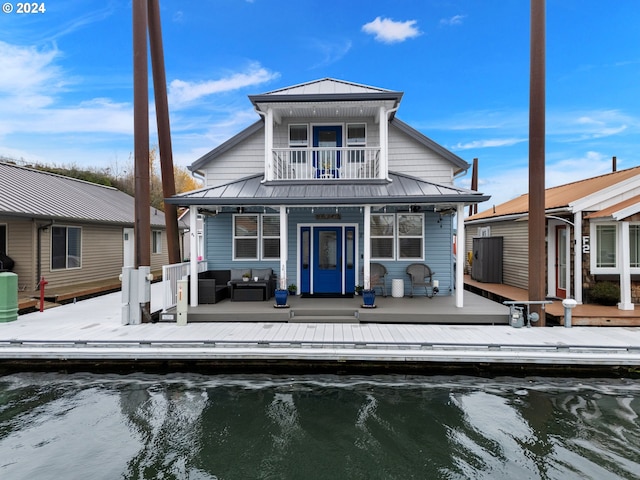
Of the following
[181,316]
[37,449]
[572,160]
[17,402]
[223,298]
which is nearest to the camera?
[37,449]

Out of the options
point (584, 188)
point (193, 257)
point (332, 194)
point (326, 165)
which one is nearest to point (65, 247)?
point (193, 257)

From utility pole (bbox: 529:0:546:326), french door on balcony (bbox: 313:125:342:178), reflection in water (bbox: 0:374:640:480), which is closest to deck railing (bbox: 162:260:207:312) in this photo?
reflection in water (bbox: 0:374:640:480)

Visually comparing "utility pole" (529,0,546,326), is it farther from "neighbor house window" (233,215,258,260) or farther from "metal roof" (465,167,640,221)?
"neighbor house window" (233,215,258,260)

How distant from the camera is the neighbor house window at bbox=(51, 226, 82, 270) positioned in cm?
1252

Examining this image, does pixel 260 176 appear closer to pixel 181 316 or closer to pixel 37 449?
pixel 181 316

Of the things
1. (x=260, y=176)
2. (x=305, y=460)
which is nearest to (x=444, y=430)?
(x=305, y=460)

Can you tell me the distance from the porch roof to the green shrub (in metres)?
3.83

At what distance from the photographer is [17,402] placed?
5367 mm

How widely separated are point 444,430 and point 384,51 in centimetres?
2643

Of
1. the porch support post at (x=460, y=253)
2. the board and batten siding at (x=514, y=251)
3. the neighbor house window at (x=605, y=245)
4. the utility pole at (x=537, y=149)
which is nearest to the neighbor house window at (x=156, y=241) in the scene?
the porch support post at (x=460, y=253)

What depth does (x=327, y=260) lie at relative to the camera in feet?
35.0

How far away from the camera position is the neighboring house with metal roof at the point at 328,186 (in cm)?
995

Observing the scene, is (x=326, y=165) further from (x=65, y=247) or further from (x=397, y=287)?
(x=65, y=247)
